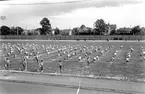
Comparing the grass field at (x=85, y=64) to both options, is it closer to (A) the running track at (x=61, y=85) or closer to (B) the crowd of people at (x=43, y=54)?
(B) the crowd of people at (x=43, y=54)

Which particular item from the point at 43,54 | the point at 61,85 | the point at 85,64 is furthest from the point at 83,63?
the point at 43,54

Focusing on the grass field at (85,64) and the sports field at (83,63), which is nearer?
the sports field at (83,63)

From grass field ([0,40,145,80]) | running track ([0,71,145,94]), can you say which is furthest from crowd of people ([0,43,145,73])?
running track ([0,71,145,94])

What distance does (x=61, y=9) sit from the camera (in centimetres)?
475

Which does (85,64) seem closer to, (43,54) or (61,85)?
(61,85)

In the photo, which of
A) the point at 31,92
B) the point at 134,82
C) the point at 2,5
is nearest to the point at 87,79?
the point at 134,82

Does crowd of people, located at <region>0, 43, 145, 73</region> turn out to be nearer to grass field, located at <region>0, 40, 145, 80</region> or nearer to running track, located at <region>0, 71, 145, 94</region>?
grass field, located at <region>0, 40, 145, 80</region>

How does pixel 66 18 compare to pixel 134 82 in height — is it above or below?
above

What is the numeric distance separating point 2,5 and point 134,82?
3950mm

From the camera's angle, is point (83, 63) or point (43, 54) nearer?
point (83, 63)

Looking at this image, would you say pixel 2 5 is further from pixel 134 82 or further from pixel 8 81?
pixel 134 82

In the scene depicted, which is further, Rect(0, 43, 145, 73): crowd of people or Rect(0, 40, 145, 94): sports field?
Rect(0, 43, 145, 73): crowd of people

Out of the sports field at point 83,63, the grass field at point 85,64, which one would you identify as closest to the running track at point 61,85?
the sports field at point 83,63

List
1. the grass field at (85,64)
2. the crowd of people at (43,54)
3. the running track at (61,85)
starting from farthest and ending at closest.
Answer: the crowd of people at (43,54) → the grass field at (85,64) → the running track at (61,85)
